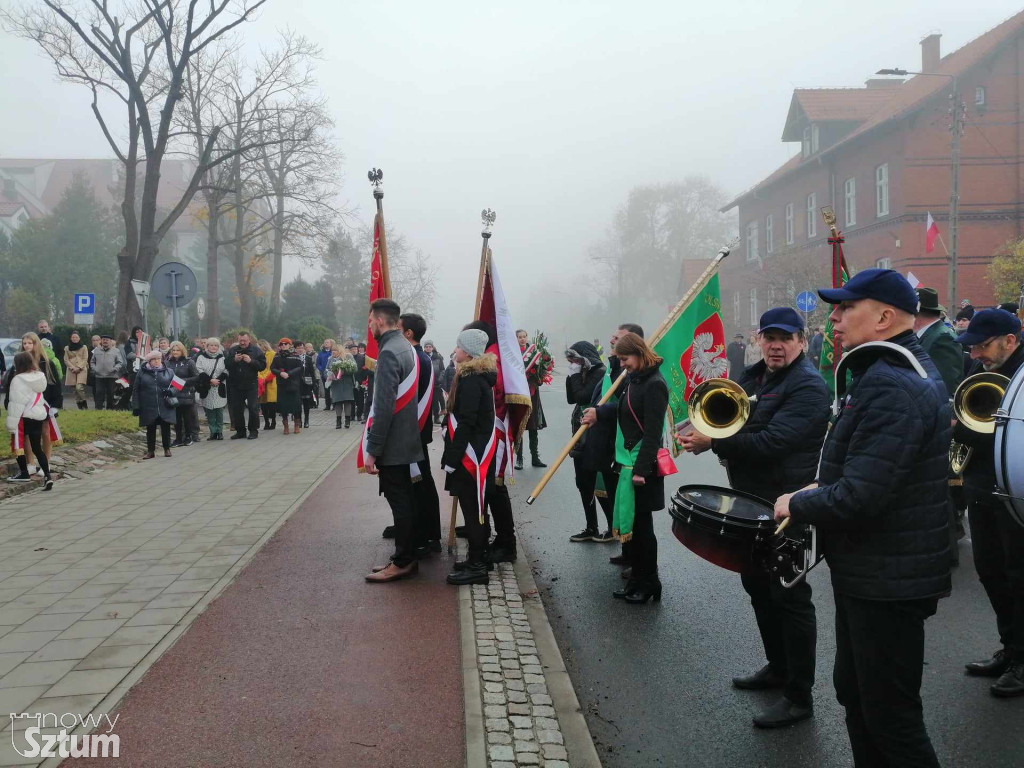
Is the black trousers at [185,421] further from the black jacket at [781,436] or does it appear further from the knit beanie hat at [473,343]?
the black jacket at [781,436]

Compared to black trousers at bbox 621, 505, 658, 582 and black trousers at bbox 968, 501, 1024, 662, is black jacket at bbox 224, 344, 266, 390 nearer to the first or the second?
black trousers at bbox 621, 505, 658, 582

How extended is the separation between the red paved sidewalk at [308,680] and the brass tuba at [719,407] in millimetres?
1805

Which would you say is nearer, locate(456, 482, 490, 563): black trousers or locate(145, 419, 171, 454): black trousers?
locate(456, 482, 490, 563): black trousers

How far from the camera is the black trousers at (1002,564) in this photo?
446 cm

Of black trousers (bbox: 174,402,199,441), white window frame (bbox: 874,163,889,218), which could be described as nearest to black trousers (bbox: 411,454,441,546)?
black trousers (bbox: 174,402,199,441)

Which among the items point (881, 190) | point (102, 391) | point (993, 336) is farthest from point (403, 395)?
point (881, 190)

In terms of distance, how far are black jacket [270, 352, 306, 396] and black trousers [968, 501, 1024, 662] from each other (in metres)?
14.7

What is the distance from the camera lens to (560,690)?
4.37m

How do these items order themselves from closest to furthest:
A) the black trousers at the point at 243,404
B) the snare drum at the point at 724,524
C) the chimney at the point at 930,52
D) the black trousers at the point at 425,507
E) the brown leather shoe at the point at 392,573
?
the snare drum at the point at 724,524 → the brown leather shoe at the point at 392,573 → the black trousers at the point at 425,507 → the black trousers at the point at 243,404 → the chimney at the point at 930,52

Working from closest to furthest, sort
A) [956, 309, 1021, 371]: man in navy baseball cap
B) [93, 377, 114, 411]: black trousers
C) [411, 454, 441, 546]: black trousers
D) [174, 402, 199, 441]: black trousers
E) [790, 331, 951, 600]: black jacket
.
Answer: [790, 331, 951, 600]: black jacket < [956, 309, 1021, 371]: man in navy baseball cap < [411, 454, 441, 546]: black trousers < [174, 402, 199, 441]: black trousers < [93, 377, 114, 411]: black trousers

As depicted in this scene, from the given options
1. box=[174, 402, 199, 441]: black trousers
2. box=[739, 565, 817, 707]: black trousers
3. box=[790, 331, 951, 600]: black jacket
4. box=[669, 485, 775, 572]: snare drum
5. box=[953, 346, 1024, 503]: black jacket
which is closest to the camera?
box=[790, 331, 951, 600]: black jacket

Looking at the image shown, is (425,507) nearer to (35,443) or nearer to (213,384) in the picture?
(35,443)

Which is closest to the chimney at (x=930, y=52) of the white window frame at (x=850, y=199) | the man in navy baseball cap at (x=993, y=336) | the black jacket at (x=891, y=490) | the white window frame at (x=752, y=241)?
the white window frame at (x=850, y=199)

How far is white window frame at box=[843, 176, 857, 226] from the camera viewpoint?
129 feet
